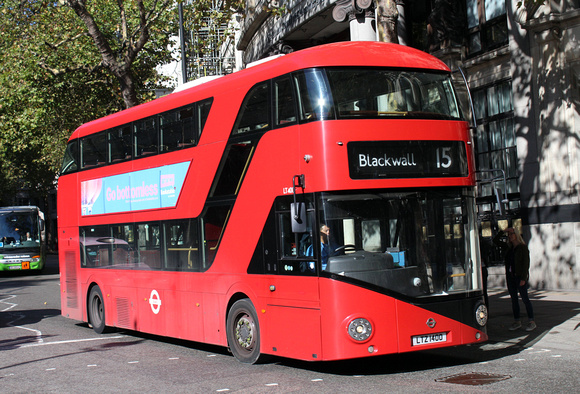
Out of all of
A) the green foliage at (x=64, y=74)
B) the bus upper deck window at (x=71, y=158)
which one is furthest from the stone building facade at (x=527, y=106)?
the green foliage at (x=64, y=74)

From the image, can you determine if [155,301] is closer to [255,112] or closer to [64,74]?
[255,112]

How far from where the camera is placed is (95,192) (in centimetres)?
1484

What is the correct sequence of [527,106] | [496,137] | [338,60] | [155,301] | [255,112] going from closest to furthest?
[338,60] < [255,112] < [155,301] < [527,106] < [496,137]

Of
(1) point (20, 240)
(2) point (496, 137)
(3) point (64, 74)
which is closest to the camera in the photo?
(2) point (496, 137)

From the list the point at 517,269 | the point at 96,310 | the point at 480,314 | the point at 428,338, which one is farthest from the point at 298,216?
the point at 96,310

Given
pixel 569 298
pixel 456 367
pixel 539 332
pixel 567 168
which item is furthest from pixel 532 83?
pixel 456 367

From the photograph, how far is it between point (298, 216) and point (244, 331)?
91.1 inches

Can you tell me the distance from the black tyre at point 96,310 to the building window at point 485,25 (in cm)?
1133

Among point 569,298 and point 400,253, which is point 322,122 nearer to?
point 400,253

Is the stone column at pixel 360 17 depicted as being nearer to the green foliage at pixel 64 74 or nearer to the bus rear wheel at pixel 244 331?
the green foliage at pixel 64 74

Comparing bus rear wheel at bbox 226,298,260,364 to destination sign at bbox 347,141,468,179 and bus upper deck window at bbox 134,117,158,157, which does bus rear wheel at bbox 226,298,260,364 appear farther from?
bus upper deck window at bbox 134,117,158,157

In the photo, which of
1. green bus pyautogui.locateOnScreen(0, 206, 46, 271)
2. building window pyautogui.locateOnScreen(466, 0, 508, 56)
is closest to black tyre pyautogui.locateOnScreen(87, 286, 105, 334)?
building window pyautogui.locateOnScreen(466, 0, 508, 56)

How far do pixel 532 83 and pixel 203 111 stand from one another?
9.23m

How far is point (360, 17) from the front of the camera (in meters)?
21.7
